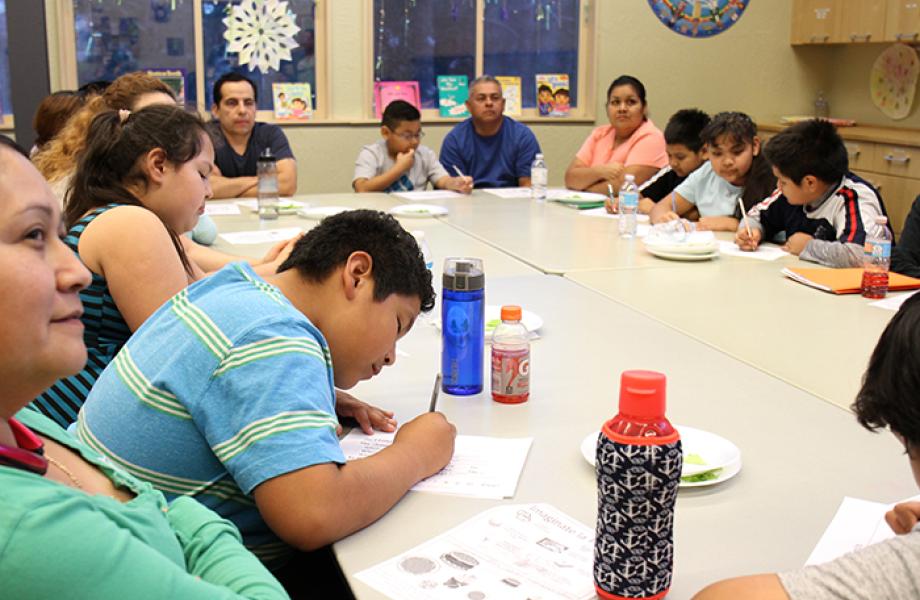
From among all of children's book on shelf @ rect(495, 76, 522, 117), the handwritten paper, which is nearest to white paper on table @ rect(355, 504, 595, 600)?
the handwritten paper

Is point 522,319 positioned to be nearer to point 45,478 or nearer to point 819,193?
point 45,478

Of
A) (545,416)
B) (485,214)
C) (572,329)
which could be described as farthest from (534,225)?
(545,416)

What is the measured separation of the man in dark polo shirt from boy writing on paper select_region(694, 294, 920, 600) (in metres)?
3.70

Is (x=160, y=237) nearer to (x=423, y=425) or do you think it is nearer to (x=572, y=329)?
(x=423, y=425)

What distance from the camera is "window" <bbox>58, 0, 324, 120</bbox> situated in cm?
532

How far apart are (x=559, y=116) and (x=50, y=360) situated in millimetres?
5667

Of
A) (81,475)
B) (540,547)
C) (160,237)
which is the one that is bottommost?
(540,547)

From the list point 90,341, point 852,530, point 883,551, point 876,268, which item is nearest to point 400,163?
point 876,268

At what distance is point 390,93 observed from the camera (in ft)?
19.2

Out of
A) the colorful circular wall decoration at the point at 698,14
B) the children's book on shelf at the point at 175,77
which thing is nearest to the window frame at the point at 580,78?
the colorful circular wall decoration at the point at 698,14

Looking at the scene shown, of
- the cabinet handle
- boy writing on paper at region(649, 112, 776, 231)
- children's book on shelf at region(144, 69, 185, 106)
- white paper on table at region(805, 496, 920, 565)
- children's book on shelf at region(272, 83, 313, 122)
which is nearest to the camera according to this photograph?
white paper on table at region(805, 496, 920, 565)

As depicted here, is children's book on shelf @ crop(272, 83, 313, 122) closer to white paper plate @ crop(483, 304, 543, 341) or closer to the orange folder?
the orange folder

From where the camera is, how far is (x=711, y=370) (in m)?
1.82

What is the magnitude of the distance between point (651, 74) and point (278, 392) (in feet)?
18.5
